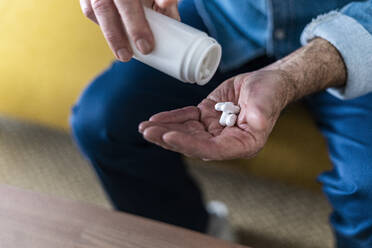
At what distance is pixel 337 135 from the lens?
0.62 metres

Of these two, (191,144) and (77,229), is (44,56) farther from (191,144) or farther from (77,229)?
(191,144)

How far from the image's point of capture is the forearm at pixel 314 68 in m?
0.54

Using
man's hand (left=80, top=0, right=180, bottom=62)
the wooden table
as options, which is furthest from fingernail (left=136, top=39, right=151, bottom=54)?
the wooden table

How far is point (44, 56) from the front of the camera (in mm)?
778

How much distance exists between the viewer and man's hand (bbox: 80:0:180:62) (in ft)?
1.38

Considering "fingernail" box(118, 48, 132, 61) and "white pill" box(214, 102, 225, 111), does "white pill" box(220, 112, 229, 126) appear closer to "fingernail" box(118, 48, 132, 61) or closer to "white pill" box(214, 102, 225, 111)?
"white pill" box(214, 102, 225, 111)

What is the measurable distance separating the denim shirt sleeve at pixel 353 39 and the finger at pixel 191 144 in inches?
9.3

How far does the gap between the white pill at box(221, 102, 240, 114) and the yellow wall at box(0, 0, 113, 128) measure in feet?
1.08

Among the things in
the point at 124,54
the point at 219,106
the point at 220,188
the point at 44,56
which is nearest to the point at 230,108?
the point at 219,106

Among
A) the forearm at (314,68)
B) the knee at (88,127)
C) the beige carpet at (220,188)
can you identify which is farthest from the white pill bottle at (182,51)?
the beige carpet at (220,188)

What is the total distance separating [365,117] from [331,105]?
0.17ft

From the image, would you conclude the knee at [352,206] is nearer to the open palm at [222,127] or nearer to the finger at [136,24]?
the open palm at [222,127]

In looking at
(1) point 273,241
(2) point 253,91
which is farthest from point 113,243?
(1) point 273,241

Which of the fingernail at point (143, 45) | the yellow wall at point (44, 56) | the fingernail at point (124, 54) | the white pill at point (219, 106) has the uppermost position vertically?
the fingernail at point (143, 45)
